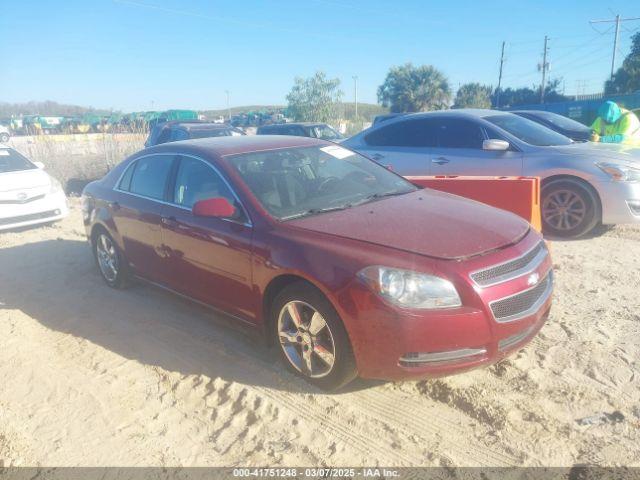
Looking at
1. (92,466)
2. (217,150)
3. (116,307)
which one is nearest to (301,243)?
(217,150)

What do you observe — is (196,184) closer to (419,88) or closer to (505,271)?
(505,271)

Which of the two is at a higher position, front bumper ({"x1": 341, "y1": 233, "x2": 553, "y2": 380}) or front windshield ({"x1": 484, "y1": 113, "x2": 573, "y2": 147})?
front windshield ({"x1": 484, "y1": 113, "x2": 573, "y2": 147})

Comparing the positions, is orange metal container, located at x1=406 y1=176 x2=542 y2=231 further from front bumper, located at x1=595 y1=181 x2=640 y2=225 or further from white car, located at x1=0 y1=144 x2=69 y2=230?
white car, located at x1=0 y1=144 x2=69 y2=230

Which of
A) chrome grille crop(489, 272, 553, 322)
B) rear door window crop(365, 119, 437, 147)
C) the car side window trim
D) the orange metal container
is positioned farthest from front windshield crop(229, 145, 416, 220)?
rear door window crop(365, 119, 437, 147)

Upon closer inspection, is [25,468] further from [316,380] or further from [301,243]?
[301,243]

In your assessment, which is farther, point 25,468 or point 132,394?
point 132,394

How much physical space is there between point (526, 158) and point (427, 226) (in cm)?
390

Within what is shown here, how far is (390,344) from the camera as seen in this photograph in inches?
110

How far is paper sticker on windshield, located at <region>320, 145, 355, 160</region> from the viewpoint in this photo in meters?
4.42

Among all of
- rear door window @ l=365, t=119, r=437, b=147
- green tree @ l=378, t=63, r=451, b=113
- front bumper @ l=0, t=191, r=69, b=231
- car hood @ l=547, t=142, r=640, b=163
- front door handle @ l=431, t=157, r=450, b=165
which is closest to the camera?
car hood @ l=547, t=142, r=640, b=163

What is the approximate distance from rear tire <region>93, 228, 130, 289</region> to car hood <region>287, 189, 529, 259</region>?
2596mm

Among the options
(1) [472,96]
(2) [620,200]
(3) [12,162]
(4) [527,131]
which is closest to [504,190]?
(2) [620,200]

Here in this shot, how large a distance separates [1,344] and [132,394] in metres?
1.70

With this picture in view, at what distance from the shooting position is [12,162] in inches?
349
